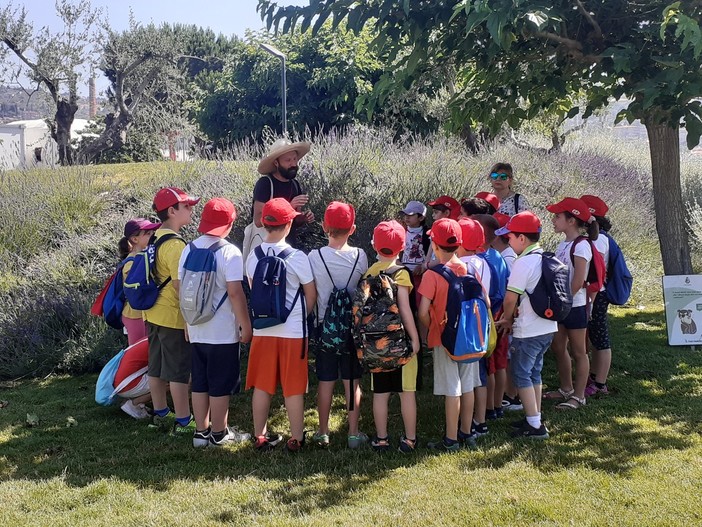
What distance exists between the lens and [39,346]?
264 inches

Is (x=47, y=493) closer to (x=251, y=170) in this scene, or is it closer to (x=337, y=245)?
(x=337, y=245)

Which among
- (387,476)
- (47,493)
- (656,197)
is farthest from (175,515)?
(656,197)

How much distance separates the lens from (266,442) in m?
4.46

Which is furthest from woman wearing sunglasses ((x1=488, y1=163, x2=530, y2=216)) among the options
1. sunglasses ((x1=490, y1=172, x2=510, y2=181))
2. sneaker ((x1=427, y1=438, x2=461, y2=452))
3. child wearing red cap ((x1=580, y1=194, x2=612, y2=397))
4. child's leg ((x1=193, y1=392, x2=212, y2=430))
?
child's leg ((x1=193, y1=392, x2=212, y2=430))

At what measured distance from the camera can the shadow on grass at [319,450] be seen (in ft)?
13.2

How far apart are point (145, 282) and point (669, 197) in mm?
5307

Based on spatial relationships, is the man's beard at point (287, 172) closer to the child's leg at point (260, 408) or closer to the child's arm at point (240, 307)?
the child's arm at point (240, 307)

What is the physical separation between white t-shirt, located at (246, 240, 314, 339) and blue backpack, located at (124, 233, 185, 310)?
0.78m

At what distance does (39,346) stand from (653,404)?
18.8 ft

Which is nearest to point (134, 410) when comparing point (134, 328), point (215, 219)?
point (134, 328)

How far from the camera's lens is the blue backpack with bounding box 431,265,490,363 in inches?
161

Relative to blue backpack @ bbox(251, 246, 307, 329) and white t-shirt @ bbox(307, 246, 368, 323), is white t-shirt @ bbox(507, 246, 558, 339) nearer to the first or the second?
white t-shirt @ bbox(307, 246, 368, 323)

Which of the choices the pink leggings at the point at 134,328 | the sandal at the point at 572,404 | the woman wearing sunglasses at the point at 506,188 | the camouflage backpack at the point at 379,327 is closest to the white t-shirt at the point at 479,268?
the camouflage backpack at the point at 379,327

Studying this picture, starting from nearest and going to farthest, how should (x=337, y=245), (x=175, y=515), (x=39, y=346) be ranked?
(x=175, y=515) → (x=337, y=245) → (x=39, y=346)
